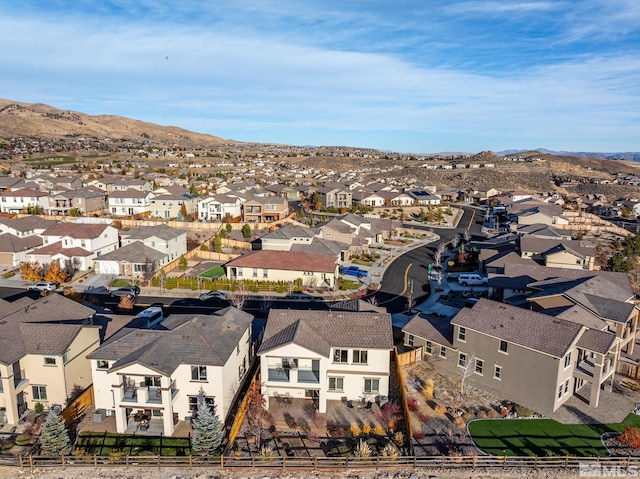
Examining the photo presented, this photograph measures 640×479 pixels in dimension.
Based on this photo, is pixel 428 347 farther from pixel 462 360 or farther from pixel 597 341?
pixel 597 341

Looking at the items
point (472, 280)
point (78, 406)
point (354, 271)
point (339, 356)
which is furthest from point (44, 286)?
point (472, 280)

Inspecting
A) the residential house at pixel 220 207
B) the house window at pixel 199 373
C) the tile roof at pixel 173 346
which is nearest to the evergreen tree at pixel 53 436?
the tile roof at pixel 173 346

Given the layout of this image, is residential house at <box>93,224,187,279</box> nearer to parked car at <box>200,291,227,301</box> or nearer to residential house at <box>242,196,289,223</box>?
parked car at <box>200,291,227,301</box>

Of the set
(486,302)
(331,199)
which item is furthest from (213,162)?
(486,302)

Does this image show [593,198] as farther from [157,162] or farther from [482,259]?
[157,162]

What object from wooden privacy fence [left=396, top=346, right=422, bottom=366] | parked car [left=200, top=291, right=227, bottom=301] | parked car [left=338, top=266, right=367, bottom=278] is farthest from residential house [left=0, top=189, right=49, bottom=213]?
wooden privacy fence [left=396, top=346, right=422, bottom=366]

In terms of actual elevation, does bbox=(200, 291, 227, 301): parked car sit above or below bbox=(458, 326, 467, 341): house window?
below
